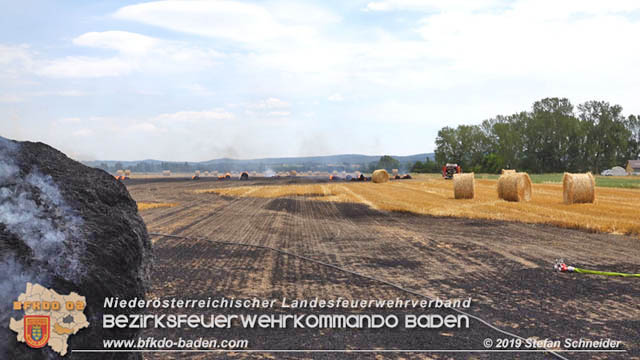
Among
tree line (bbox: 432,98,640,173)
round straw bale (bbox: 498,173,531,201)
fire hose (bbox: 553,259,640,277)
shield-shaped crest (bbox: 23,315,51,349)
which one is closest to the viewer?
shield-shaped crest (bbox: 23,315,51,349)

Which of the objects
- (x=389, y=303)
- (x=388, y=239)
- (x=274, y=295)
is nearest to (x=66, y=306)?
(x=274, y=295)

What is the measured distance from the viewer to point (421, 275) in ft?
29.7

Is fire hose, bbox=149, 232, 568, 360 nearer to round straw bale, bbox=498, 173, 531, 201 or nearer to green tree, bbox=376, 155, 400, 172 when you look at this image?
round straw bale, bbox=498, 173, 531, 201

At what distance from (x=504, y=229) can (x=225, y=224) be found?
905 centimetres

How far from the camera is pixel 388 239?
13.4 metres

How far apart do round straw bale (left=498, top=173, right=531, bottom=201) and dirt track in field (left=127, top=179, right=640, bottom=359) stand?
7.85 metres

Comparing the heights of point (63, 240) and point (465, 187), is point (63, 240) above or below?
above

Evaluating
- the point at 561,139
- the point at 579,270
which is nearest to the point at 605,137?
the point at 561,139

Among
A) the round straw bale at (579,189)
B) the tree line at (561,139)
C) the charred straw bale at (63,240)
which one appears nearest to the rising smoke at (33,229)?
the charred straw bale at (63,240)

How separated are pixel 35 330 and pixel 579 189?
22975 millimetres

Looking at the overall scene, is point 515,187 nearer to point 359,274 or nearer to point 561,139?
point 359,274

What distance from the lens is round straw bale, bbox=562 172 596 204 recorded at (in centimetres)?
2212

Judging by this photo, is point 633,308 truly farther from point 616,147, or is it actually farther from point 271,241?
point 616,147

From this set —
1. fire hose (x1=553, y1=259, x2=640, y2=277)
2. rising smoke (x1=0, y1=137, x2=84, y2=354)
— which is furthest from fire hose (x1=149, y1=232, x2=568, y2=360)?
rising smoke (x1=0, y1=137, x2=84, y2=354)
